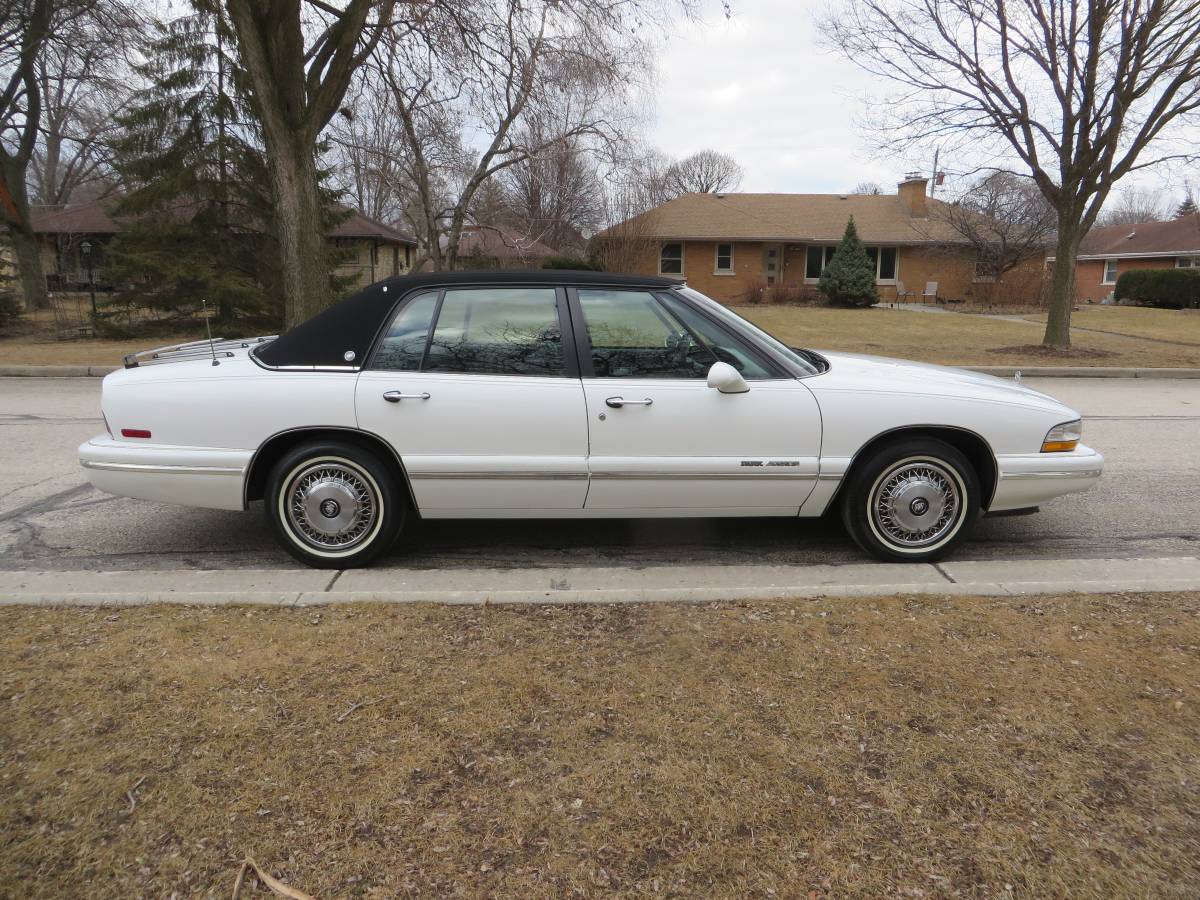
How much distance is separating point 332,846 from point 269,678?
1.01 m

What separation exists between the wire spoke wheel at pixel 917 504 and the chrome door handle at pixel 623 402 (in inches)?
50.9

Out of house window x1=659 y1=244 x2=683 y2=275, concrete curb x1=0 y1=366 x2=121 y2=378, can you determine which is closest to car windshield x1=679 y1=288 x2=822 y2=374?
concrete curb x1=0 y1=366 x2=121 y2=378

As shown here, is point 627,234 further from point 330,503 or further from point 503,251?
point 330,503

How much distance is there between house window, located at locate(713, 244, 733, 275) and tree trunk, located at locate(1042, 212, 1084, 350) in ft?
63.2

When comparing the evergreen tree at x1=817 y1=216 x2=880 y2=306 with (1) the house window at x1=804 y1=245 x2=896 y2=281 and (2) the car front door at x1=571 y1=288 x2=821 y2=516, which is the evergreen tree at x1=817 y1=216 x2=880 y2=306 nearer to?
(1) the house window at x1=804 y1=245 x2=896 y2=281

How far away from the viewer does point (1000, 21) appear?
14.5 meters

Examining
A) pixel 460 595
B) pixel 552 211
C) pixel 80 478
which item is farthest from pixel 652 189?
pixel 460 595

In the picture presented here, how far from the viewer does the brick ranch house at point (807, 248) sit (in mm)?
34469

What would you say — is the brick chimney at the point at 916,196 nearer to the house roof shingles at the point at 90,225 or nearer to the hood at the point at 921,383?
the house roof shingles at the point at 90,225

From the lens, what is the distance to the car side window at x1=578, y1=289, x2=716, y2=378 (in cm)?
434

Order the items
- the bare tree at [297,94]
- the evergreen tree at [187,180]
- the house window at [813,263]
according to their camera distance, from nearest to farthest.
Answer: the bare tree at [297,94] < the evergreen tree at [187,180] < the house window at [813,263]

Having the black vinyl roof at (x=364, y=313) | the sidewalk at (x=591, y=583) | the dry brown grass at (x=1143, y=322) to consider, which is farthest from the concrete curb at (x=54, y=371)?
the dry brown grass at (x=1143, y=322)

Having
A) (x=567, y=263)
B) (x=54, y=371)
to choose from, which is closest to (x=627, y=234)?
(x=567, y=263)

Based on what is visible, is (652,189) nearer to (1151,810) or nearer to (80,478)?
(80,478)
